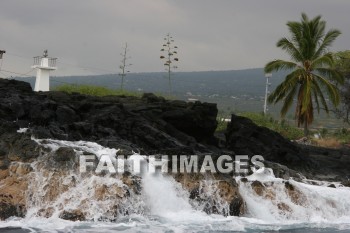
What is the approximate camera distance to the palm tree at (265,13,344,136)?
120 ft

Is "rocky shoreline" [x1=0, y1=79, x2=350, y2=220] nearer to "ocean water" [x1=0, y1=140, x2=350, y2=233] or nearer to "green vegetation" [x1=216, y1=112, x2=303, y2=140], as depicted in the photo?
"ocean water" [x1=0, y1=140, x2=350, y2=233]

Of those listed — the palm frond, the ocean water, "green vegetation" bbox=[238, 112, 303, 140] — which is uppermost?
the palm frond

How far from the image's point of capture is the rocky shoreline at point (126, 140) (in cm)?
1587

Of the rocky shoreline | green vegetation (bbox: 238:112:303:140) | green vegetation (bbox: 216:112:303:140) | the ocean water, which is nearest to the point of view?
the ocean water

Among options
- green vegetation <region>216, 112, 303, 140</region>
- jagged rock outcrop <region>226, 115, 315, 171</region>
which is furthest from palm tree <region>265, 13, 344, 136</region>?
jagged rock outcrop <region>226, 115, 315, 171</region>

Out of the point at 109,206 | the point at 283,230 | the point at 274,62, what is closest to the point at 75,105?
the point at 109,206

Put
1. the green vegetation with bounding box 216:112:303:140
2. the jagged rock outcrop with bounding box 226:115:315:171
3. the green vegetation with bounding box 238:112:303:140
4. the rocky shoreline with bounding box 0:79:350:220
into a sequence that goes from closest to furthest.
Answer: the rocky shoreline with bounding box 0:79:350:220 → the jagged rock outcrop with bounding box 226:115:315:171 → the green vegetation with bounding box 216:112:303:140 → the green vegetation with bounding box 238:112:303:140

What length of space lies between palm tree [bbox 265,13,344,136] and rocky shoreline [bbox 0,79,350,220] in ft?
16.0

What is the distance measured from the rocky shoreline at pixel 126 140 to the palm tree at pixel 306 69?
489 centimetres

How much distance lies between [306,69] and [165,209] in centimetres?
2281

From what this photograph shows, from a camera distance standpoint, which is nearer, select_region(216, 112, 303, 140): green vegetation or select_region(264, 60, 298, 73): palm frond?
select_region(264, 60, 298, 73): palm frond

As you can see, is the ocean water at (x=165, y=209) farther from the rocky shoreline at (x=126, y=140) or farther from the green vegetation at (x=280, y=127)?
the green vegetation at (x=280, y=127)

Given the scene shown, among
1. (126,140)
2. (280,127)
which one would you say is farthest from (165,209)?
(280,127)

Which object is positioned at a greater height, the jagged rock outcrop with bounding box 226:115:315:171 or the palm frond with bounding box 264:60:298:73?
the palm frond with bounding box 264:60:298:73
